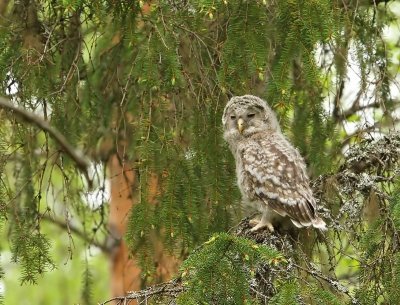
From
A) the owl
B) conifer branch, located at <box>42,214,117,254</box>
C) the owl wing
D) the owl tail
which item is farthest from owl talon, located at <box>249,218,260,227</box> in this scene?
conifer branch, located at <box>42,214,117,254</box>

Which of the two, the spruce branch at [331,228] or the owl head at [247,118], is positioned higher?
the owl head at [247,118]

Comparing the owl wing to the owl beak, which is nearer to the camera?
the owl wing

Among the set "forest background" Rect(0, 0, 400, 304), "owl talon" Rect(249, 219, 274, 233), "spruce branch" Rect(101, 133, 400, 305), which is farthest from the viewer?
"owl talon" Rect(249, 219, 274, 233)

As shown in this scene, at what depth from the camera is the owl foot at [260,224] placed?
13.3 ft

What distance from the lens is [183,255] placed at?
15.0 feet

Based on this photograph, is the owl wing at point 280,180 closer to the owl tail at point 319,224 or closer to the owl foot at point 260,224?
the owl tail at point 319,224

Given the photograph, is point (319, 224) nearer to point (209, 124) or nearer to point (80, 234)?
point (209, 124)

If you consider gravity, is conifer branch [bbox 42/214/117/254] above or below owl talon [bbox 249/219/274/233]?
above

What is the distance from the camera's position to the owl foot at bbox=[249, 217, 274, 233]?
4.05 meters

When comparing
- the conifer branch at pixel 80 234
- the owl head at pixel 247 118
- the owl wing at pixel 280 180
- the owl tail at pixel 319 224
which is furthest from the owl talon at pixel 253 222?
the conifer branch at pixel 80 234

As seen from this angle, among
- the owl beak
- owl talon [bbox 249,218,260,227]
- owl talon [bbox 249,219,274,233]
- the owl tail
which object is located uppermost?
the owl beak

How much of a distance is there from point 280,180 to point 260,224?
360mm

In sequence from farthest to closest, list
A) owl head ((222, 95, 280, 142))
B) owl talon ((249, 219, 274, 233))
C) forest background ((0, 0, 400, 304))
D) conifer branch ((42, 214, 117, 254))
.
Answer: conifer branch ((42, 214, 117, 254))
owl head ((222, 95, 280, 142))
owl talon ((249, 219, 274, 233))
forest background ((0, 0, 400, 304))

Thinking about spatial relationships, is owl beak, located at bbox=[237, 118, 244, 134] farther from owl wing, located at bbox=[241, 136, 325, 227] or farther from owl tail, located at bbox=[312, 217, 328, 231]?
owl tail, located at bbox=[312, 217, 328, 231]
